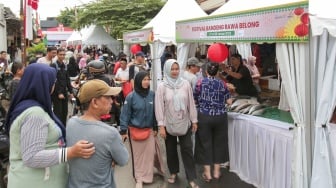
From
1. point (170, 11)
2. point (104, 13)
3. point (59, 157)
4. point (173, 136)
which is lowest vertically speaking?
point (173, 136)

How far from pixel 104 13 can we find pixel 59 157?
902 inches

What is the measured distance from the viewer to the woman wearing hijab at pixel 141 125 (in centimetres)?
550

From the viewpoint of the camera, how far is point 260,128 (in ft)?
17.4

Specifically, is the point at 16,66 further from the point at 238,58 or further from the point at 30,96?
the point at 30,96

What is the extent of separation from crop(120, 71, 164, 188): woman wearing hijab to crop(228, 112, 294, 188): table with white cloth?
44.9 inches

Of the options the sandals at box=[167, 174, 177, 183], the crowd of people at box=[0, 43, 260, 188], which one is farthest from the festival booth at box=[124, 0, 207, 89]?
the sandals at box=[167, 174, 177, 183]

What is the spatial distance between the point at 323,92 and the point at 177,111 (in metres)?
2.03

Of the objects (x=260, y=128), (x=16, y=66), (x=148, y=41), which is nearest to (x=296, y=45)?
(x=260, y=128)

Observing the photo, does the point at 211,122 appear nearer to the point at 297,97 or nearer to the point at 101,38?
the point at 297,97

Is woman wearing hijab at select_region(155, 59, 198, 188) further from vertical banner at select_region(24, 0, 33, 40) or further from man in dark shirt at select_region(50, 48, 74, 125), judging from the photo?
vertical banner at select_region(24, 0, 33, 40)

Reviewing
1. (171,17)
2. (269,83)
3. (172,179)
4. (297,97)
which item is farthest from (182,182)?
(171,17)

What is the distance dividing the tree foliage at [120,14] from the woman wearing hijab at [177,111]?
1802 centimetres

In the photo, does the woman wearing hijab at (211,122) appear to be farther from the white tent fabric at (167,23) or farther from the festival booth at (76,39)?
the festival booth at (76,39)

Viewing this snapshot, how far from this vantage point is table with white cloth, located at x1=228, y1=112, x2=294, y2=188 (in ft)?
15.4
